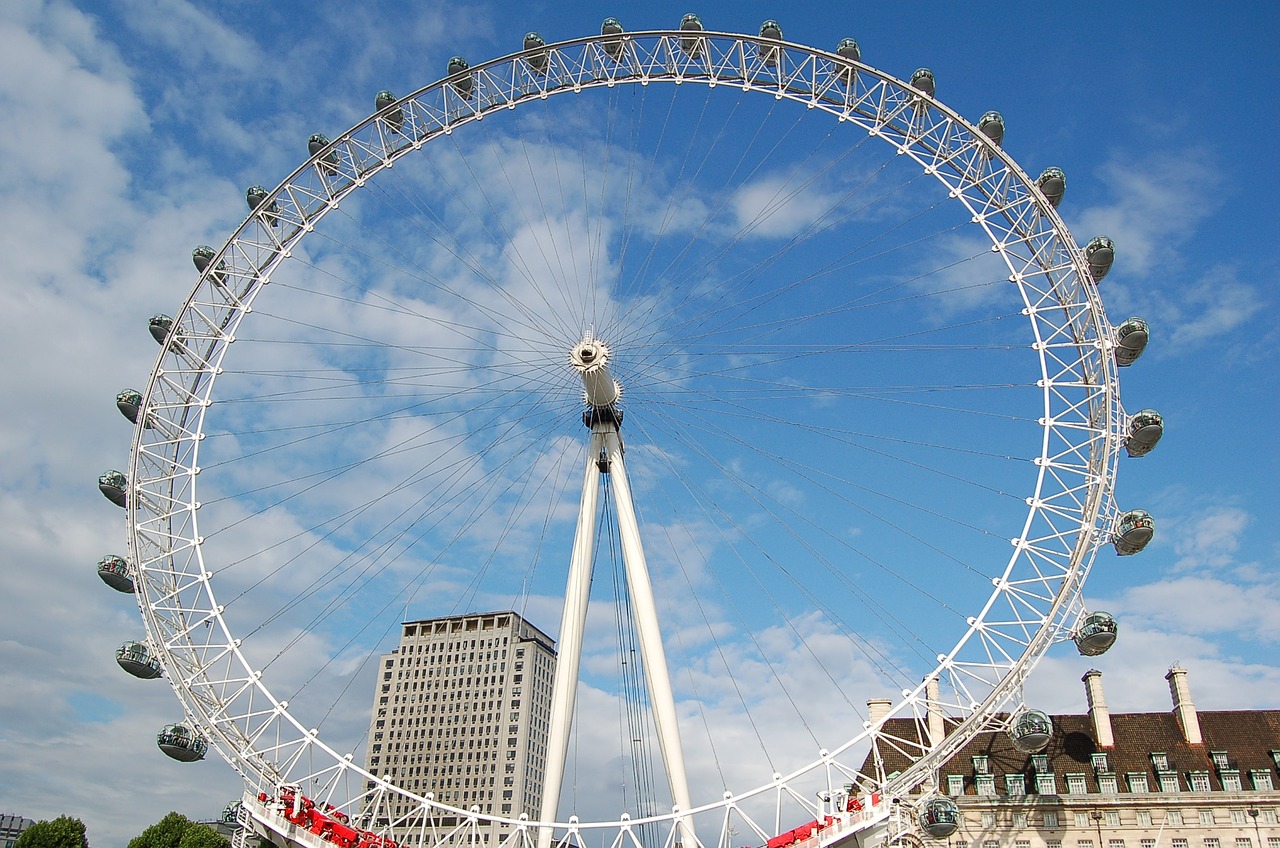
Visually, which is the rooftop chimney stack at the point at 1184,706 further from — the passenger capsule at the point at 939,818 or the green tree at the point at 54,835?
the green tree at the point at 54,835

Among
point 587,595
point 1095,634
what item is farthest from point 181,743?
point 1095,634

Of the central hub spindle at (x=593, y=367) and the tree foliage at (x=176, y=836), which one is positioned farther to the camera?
the tree foliage at (x=176, y=836)

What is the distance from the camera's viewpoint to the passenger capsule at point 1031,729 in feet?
130

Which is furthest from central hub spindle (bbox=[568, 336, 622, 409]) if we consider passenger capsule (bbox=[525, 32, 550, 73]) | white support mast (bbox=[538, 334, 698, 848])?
passenger capsule (bbox=[525, 32, 550, 73])

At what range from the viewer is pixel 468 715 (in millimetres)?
188250

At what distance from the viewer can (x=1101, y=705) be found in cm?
6450

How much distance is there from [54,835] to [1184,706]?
224 ft

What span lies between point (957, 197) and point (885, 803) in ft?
87.4

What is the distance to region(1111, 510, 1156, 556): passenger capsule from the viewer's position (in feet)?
139

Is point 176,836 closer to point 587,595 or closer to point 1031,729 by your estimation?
point 587,595

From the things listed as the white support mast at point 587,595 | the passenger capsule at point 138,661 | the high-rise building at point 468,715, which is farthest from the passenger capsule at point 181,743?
the high-rise building at point 468,715

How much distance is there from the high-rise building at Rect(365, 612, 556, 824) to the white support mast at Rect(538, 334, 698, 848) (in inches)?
5625

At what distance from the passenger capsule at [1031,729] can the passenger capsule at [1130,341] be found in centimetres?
1613

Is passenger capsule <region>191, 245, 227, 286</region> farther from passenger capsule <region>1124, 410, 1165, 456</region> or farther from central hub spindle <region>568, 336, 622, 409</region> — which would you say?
passenger capsule <region>1124, 410, 1165, 456</region>
